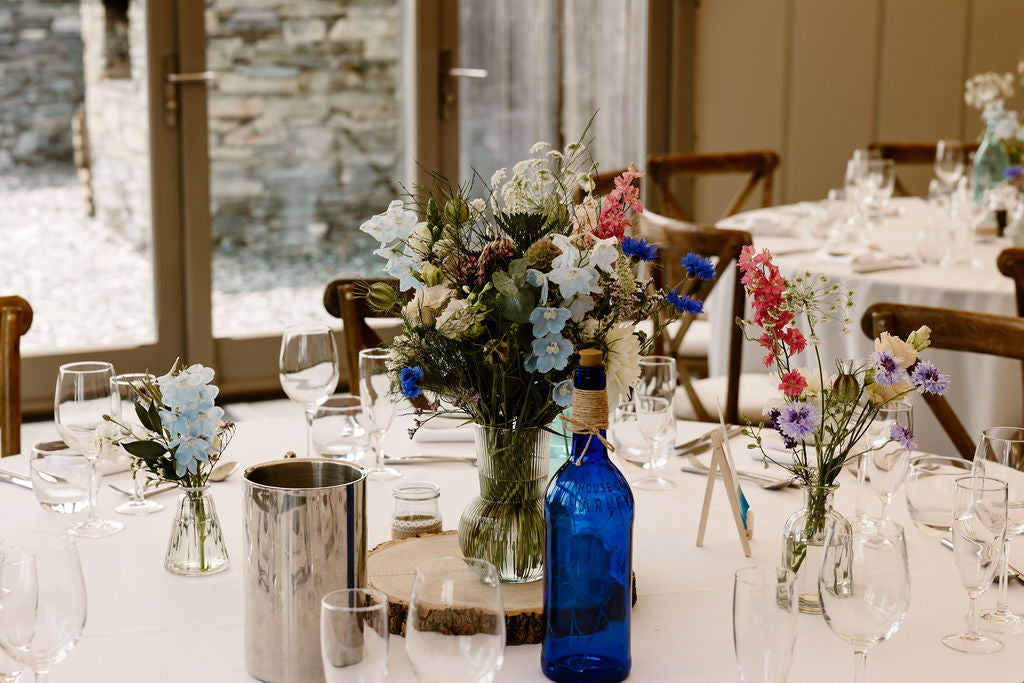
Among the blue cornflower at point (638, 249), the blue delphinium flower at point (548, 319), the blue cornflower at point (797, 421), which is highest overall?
the blue cornflower at point (638, 249)

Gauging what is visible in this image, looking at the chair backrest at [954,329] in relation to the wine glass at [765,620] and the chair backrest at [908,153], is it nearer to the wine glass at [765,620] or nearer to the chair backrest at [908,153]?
the wine glass at [765,620]

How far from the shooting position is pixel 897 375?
4.13 ft

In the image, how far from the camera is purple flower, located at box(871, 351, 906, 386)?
4.13ft

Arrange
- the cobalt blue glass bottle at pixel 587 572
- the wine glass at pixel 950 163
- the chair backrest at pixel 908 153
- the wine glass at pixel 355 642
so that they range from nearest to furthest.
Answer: the wine glass at pixel 355 642
the cobalt blue glass bottle at pixel 587 572
the wine glass at pixel 950 163
the chair backrest at pixel 908 153

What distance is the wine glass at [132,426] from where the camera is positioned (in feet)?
5.23

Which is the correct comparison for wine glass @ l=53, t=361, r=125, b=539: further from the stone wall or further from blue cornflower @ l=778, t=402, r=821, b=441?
the stone wall

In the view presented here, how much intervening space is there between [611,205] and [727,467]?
1.32 feet

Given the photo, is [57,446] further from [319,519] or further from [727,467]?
[727,467]

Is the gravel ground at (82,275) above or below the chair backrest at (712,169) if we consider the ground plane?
below

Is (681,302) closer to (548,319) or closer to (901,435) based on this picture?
(548,319)

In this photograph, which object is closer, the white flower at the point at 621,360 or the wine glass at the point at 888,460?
the white flower at the point at 621,360

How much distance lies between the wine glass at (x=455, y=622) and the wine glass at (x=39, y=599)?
11.9 inches

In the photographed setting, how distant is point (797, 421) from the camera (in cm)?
123

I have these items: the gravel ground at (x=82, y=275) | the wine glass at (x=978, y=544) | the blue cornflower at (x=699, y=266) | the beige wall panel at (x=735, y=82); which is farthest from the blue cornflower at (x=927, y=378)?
the beige wall panel at (x=735, y=82)
